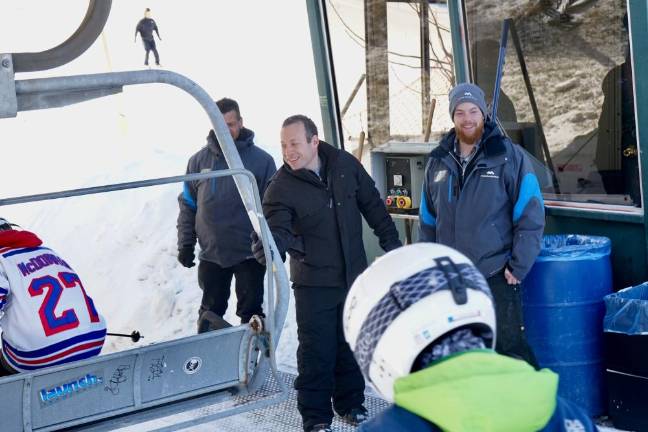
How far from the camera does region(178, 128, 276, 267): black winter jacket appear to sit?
18.2 ft

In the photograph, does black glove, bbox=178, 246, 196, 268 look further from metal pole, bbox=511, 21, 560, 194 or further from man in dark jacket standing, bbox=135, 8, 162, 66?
man in dark jacket standing, bbox=135, 8, 162, 66

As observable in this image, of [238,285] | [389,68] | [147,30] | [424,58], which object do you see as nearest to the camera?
[238,285]

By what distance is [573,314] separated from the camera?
4.56 m

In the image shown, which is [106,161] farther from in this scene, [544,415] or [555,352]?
[544,415]

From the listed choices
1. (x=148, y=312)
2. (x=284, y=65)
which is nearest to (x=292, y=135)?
(x=148, y=312)

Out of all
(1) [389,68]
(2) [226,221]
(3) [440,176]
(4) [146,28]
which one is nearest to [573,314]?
(3) [440,176]

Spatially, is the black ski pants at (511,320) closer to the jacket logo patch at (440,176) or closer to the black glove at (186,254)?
the jacket logo patch at (440,176)

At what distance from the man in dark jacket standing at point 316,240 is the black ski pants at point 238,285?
104 centimetres

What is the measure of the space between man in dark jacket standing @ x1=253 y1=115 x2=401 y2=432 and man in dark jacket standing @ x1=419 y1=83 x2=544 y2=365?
48 cm

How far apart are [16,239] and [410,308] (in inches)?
93.2

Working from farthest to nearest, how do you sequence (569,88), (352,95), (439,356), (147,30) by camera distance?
(147,30), (352,95), (569,88), (439,356)

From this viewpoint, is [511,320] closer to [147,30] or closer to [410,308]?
[410,308]

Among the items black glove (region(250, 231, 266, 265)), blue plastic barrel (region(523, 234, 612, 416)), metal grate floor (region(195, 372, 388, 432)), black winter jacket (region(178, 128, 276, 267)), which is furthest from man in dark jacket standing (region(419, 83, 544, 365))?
black winter jacket (region(178, 128, 276, 267))

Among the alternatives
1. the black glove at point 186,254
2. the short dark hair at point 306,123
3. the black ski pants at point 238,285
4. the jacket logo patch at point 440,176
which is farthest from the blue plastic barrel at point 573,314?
the black glove at point 186,254
